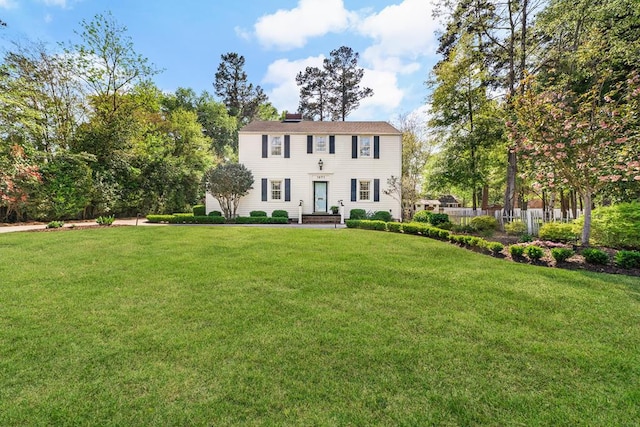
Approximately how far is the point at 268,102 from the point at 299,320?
3098cm

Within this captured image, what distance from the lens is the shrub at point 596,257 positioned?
550 centimetres

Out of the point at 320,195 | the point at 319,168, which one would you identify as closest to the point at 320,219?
the point at 320,195

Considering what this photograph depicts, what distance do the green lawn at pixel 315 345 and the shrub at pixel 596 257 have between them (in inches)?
27.7

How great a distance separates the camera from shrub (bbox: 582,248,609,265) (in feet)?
18.1

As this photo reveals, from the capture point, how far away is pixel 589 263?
568cm

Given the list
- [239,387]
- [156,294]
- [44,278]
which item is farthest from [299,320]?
[44,278]

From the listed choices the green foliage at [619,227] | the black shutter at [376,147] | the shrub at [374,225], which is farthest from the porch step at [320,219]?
the green foliage at [619,227]

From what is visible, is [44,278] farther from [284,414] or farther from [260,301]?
[284,414]

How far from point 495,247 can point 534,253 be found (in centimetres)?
80

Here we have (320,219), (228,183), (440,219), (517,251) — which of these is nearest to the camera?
(517,251)

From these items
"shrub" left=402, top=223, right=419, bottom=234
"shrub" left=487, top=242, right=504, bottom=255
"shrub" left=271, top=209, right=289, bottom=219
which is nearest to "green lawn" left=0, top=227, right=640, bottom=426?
"shrub" left=487, top=242, right=504, bottom=255

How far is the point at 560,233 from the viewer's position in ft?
24.5

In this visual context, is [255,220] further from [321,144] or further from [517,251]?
[517,251]

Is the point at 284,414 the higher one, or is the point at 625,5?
the point at 625,5
